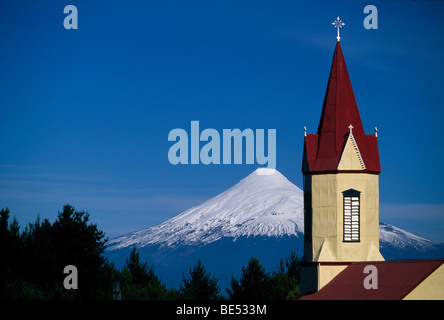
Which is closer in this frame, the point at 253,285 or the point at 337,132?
the point at 337,132

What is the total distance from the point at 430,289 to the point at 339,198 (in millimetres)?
9791

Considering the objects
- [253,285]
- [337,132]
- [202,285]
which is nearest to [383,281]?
[337,132]

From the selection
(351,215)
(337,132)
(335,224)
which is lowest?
(335,224)

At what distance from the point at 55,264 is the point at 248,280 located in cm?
2171

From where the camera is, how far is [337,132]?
159 feet

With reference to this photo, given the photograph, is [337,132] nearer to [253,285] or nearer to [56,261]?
[56,261]

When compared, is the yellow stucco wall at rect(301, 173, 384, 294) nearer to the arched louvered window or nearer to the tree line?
the arched louvered window

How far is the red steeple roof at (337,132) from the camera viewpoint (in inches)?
1895

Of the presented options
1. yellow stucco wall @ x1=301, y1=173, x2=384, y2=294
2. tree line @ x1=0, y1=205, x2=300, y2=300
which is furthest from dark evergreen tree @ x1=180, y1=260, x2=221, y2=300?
yellow stucco wall @ x1=301, y1=173, x2=384, y2=294

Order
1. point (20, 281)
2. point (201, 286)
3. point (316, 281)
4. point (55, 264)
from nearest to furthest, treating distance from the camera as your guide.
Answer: point (316, 281) → point (20, 281) → point (55, 264) → point (201, 286)

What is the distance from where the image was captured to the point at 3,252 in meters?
56.7

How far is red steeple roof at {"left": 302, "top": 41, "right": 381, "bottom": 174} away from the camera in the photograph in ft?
158

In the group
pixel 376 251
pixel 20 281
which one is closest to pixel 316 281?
pixel 376 251
